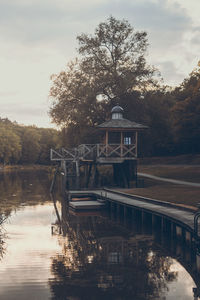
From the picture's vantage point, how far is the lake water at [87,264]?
12406mm

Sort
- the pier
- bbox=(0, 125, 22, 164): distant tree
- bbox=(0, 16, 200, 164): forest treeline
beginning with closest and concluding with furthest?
the pier → bbox=(0, 16, 200, 164): forest treeline → bbox=(0, 125, 22, 164): distant tree

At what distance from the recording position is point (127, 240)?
20.4m

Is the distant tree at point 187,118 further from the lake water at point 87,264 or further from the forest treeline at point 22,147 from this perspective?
the forest treeline at point 22,147

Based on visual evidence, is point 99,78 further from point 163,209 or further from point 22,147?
point 22,147

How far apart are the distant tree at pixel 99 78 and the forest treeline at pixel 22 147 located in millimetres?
77841

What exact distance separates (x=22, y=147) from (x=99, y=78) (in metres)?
104

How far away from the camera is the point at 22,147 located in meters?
144

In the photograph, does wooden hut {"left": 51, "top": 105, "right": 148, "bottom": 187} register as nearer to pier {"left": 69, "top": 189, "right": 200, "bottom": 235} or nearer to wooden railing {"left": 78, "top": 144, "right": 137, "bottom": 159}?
wooden railing {"left": 78, "top": 144, "right": 137, "bottom": 159}

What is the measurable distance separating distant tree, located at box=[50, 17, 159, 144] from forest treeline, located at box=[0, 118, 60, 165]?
3065 inches

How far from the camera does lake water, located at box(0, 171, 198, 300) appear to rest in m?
12.4

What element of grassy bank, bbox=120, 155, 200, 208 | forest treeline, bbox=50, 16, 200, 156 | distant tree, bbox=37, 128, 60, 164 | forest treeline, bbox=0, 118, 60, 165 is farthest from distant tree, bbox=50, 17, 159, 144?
distant tree, bbox=37, 128, 60, 164

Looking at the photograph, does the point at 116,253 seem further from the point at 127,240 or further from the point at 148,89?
the point at 148,89

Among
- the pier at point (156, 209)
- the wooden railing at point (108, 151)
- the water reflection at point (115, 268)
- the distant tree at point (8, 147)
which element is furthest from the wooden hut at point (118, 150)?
the distant tree at point (8, 147)

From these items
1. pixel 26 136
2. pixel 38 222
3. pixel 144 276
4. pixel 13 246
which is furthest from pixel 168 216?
pixel 26 136
